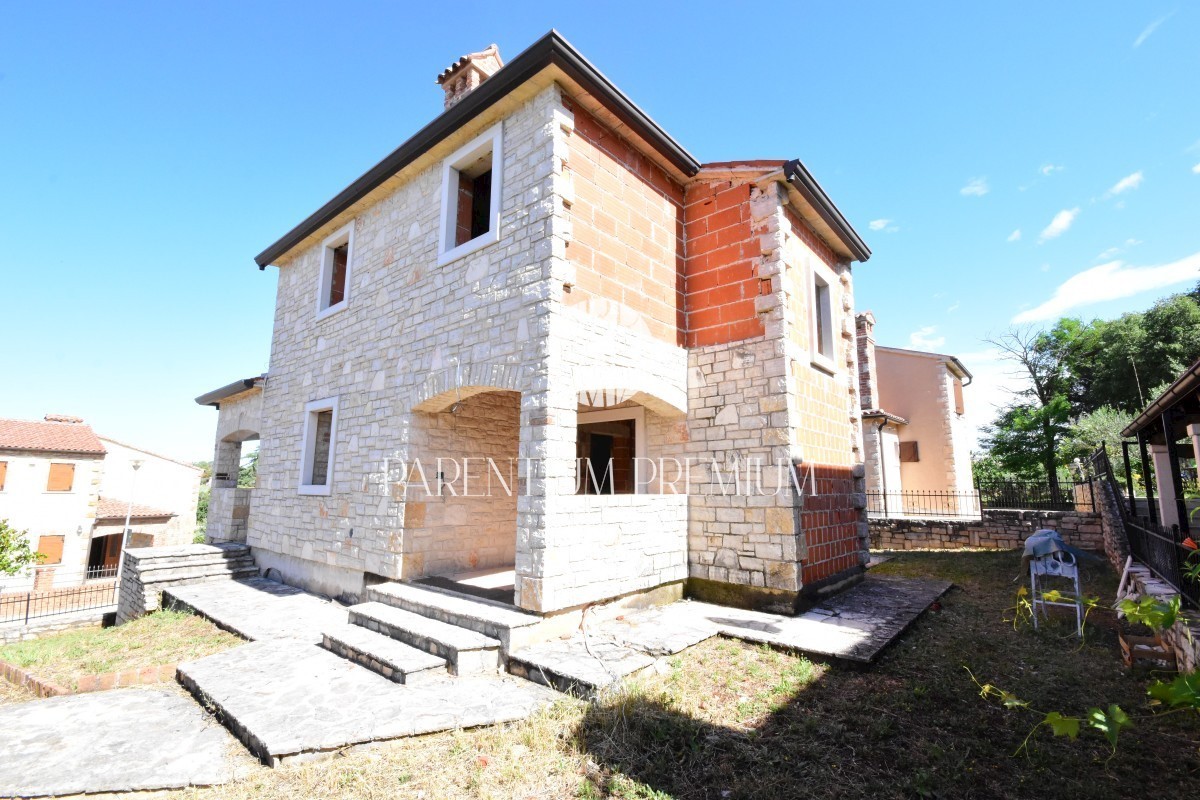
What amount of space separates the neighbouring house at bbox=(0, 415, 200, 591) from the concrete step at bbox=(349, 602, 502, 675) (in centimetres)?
1615

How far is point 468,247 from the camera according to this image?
6398 millimetres

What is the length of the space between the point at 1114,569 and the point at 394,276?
473 inches

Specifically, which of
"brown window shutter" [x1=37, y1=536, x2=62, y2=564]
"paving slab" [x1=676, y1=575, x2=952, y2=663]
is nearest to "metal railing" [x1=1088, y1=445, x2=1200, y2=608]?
"paving slab" [x1=676, y1=575, x2=952, y2=663]

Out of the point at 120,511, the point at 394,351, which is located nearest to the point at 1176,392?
the point at 394,351

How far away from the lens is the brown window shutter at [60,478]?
1903cm

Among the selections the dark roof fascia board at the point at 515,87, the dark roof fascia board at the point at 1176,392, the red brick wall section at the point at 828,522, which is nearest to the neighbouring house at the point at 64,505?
the dark roof fascia board at the point at 515,87

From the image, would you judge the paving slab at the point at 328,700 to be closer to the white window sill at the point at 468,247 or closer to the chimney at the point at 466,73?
the white window sill at the point at 468,247

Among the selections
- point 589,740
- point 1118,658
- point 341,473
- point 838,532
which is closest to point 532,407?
point 589,740

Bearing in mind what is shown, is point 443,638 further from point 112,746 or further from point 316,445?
point 316,445

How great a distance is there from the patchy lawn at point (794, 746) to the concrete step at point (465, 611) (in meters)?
1.05

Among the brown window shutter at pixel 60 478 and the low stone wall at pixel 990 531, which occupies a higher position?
the brown window shutter at pixel 60 478

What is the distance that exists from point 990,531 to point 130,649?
14038 mm

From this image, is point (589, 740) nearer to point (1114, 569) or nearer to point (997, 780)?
point (997, 780)

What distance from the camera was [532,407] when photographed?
17.5 feet
